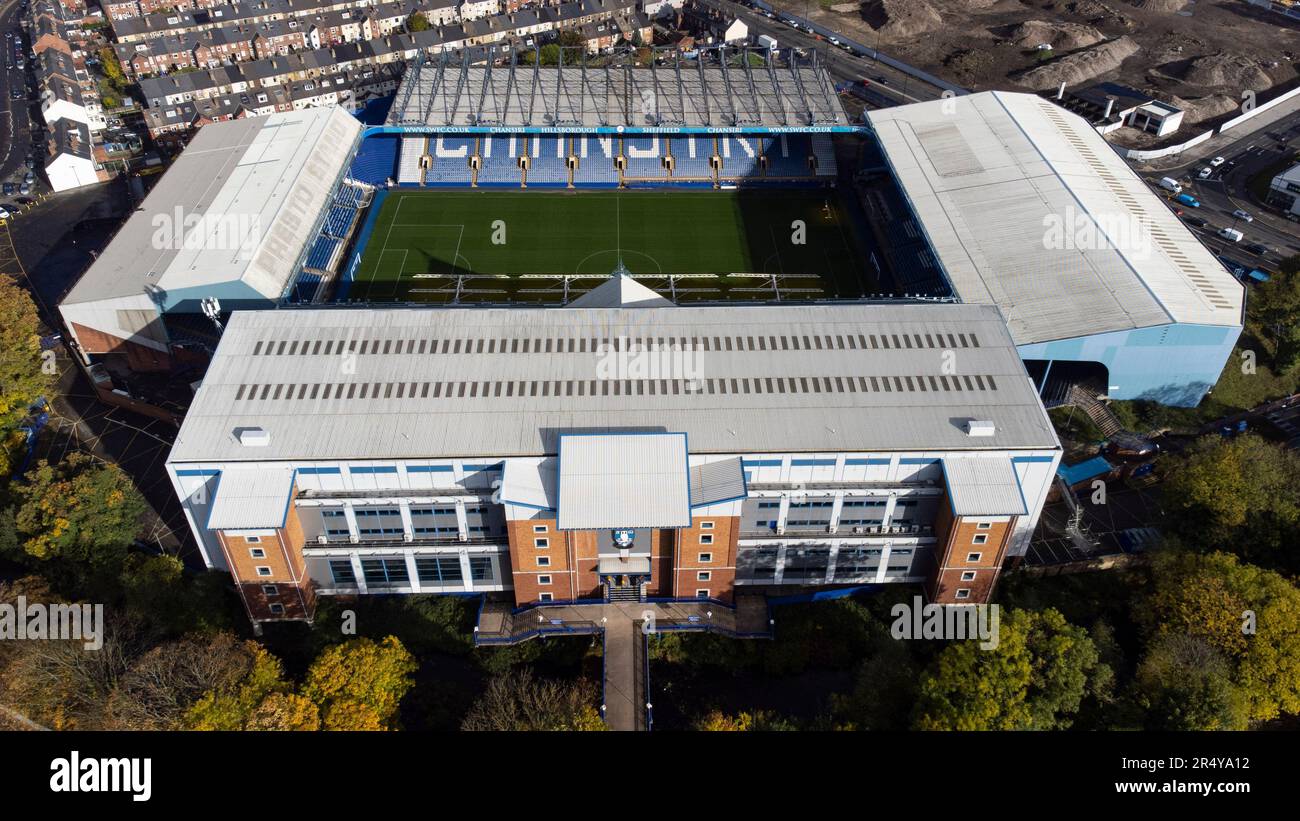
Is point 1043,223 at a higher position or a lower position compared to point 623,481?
higher

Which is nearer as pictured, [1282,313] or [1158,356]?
[1158,356]

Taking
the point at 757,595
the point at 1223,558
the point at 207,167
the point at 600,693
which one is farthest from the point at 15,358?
the point at 1223,558

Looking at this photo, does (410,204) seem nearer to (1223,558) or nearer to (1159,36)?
(1223,558)

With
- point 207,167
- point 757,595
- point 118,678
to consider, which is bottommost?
point 757,595

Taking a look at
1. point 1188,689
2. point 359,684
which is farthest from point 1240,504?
point 359,684

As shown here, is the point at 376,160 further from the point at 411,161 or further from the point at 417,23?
the point at 417,23

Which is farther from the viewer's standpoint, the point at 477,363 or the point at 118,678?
the point at 477,363
